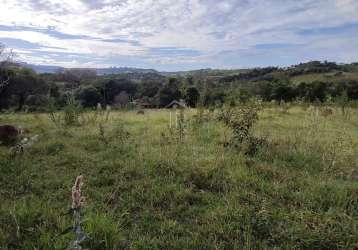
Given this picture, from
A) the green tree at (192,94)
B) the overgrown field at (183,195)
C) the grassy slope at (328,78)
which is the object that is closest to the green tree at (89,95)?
the green tree at (192,94)

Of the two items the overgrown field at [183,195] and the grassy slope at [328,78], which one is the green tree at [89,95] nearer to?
the overgrown field at [183,195]

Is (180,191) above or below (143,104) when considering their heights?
above

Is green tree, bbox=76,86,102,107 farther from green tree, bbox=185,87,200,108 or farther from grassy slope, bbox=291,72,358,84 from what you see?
grassy slope, bbox=291,72,358,84

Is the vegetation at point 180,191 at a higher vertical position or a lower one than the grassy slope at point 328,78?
lower

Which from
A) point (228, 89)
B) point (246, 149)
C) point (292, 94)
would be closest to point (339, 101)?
point (228, 89)

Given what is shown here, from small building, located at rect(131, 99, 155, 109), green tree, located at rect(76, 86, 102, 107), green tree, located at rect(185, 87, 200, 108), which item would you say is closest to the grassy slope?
small building, located at rect(131, 99, 155, 109)

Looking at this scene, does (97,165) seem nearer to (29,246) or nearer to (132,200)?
(132,200)

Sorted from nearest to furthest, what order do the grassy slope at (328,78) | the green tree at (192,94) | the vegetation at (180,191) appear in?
1. the vegetation at (180,191)
2. the green tree at (192,94)
3. the grassy slope at (328,78)

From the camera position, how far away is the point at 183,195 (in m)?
4.07

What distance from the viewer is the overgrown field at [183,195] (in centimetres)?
307

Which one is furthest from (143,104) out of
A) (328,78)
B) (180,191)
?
(328,78)

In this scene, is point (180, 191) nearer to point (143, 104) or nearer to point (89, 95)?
point (143, 104)

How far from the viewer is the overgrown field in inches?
121

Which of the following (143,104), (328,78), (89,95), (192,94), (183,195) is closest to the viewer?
(183,195)
